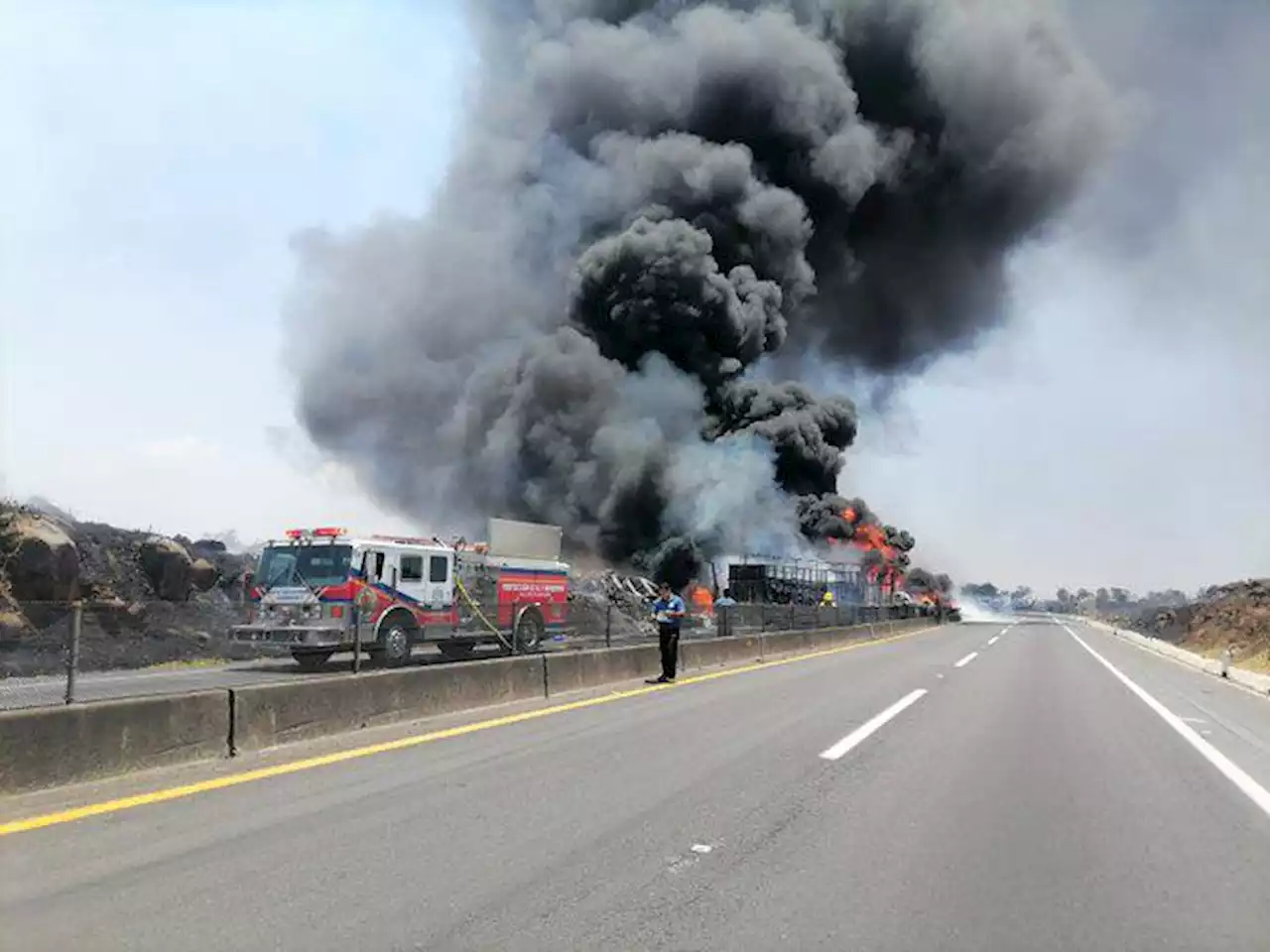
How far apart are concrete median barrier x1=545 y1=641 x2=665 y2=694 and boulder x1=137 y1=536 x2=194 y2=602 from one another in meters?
15.3

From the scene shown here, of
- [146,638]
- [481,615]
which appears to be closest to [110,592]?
[146,638]

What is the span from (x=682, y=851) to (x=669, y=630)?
10079 millimetres

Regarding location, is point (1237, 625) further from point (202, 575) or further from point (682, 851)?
point (682, 851)

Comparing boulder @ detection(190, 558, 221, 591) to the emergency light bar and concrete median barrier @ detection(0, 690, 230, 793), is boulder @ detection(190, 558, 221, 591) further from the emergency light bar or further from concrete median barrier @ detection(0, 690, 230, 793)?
concrete median barrier @ detection(0, 690, 230, 793)

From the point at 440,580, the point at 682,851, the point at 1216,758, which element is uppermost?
the point at 440,580

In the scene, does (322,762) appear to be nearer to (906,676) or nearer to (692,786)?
(692,786)

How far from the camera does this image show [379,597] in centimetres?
1903

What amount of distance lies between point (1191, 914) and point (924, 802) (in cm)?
243

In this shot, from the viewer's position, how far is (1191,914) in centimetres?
470

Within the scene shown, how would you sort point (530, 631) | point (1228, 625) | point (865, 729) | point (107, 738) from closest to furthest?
point (107, 738)
point (865, 729)
point (530, 631)
point (1228, 625)

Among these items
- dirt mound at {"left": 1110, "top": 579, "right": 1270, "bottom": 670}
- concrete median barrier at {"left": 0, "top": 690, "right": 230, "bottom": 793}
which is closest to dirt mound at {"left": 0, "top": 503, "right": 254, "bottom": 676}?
concrete median barrier at {"left": 0, "top": 690, "right": 230, "bottom": 793}

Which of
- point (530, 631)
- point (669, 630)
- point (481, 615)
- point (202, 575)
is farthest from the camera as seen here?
point (202, 575)

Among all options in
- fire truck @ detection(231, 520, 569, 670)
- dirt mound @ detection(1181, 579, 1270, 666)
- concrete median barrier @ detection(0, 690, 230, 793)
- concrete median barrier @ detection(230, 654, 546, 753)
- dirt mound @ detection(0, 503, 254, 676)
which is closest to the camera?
concrete median barrier @ detection(0, 690, 230, 793)

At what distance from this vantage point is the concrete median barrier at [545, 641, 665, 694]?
13.9m
